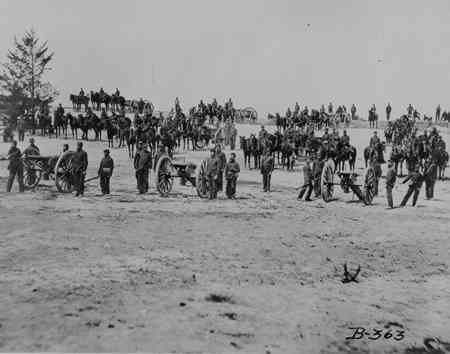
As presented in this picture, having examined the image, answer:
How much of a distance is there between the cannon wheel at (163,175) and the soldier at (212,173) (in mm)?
1173

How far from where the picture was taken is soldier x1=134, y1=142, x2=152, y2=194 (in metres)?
17.1

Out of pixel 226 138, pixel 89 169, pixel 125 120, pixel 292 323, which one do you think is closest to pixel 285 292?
pixel 292 323

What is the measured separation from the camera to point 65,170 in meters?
16.2

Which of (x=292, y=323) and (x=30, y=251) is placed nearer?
(x=292, y=323)

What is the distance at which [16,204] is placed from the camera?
14234mm

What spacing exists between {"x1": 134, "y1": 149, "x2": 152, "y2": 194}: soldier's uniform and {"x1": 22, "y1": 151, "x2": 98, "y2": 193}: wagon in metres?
2.01

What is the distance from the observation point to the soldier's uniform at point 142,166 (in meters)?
17.1

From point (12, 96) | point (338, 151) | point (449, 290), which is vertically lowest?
point (449, 290)

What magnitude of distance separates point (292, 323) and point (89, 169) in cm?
1851

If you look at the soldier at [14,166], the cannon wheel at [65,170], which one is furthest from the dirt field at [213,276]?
the soldier at [14,166]

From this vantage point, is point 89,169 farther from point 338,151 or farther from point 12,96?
point 12,96

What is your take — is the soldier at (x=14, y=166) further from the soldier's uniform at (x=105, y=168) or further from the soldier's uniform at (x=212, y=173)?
the soldier's uniform at (x=212, y=173)

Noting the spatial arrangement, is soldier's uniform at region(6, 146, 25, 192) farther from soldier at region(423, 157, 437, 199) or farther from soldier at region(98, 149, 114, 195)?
soldier at region(423, 157, 437, 199)

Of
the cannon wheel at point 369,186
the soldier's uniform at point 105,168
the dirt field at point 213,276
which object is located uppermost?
the soldier's uniform at point 105,168
